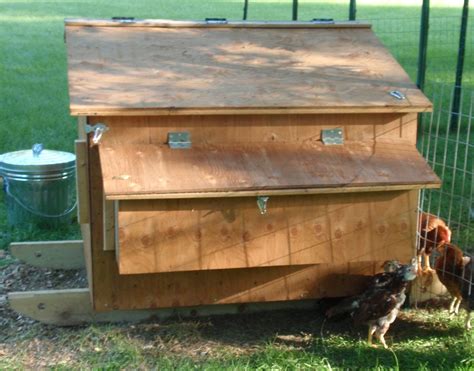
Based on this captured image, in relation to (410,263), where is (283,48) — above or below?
above

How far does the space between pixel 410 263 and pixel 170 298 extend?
4.76 feet

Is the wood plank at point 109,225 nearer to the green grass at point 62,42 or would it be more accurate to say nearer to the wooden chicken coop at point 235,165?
the wooden chicken coop at point 235,165

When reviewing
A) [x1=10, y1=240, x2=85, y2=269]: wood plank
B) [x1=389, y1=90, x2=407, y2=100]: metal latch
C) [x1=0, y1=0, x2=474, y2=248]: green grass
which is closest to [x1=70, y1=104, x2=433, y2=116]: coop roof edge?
[x1=389, y1=90, x2=407, y2=100]: metal latch

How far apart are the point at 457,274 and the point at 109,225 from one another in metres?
2.16

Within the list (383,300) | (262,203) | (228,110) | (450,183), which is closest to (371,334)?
(383,300)

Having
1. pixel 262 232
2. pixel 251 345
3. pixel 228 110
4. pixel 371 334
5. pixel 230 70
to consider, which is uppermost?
pixel 230 70

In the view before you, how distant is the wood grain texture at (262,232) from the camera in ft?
14.4

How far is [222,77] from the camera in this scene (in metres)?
5.05

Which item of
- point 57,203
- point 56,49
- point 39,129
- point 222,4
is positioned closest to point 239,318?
point 57,203

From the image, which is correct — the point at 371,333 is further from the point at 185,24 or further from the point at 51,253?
the point at 51,253

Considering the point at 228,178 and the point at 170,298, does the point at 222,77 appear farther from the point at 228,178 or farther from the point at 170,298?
the point at 170,298

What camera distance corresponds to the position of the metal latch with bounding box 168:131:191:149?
15.3 feet

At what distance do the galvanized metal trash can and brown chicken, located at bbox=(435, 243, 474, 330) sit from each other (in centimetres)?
320

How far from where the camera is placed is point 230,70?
515 centimetres
